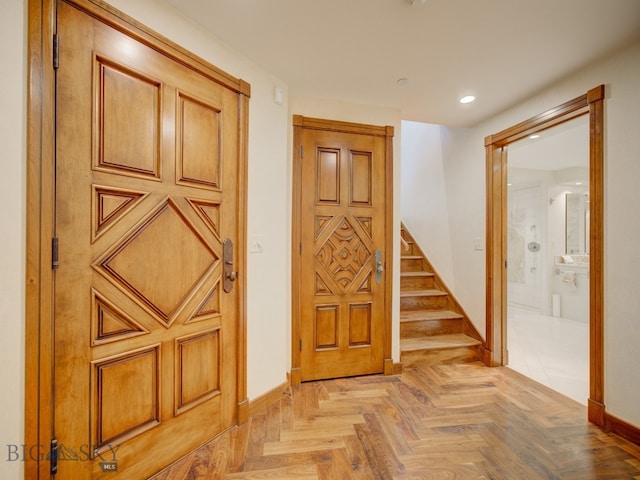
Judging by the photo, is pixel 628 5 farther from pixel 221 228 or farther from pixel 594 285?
pixel 221 228

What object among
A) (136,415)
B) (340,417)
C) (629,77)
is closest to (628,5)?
(629,77)

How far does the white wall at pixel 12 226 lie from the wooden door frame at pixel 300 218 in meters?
1.63

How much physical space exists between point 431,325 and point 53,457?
3.05 m

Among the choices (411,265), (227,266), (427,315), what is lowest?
(427,315)

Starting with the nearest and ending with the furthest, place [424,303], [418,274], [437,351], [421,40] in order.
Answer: [421,40], [437,351], [424,303], [418,274]

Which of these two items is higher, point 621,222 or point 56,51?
point 56,51

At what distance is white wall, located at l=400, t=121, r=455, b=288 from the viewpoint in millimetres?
3664

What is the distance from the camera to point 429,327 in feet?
10.5

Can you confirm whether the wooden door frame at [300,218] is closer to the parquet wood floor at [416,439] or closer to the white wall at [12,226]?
the parquet wood floor at [416,439]

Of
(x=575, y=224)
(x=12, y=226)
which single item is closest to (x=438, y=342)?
(x=12, y=226)

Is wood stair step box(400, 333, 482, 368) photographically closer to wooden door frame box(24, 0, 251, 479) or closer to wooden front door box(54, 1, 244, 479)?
wooden front door box(54, 1, 244, 479)

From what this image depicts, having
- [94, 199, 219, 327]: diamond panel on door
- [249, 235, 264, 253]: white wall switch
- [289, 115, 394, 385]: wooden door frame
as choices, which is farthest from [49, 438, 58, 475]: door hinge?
[289, 115, 394, 385]: wooden door frame

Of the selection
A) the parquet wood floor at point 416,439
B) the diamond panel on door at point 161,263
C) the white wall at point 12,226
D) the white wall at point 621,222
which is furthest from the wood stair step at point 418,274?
the white wall at point 12,226

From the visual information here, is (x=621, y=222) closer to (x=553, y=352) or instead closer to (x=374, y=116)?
(x=374, y=116)
